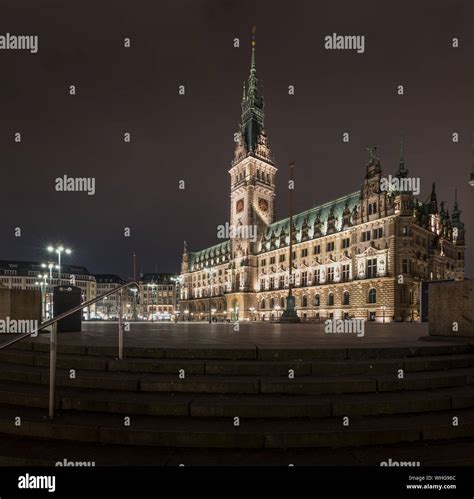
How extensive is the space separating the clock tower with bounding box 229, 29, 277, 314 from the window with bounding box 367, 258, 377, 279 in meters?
34.6

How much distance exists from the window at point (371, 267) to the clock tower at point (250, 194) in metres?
34.6

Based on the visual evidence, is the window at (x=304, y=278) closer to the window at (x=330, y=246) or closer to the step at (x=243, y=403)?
the window at (x=330, y=246)

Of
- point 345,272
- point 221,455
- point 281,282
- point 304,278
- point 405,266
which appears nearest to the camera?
point 221,455

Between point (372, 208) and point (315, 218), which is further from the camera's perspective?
point (315, 218)

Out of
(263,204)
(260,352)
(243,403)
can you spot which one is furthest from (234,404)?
(263,204)

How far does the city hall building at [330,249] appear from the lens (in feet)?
171

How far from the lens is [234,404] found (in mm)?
5465

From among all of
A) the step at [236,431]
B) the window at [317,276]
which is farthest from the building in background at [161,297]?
the step at [236,431]

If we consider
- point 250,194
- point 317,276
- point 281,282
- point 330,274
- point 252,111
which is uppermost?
point 252,111

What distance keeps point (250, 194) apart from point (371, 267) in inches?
1652

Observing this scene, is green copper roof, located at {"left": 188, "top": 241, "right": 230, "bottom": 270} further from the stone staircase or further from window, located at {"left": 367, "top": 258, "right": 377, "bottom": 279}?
the stone staircase

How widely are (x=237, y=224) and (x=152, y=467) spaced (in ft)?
295

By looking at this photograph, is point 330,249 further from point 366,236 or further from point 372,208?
point 372,208

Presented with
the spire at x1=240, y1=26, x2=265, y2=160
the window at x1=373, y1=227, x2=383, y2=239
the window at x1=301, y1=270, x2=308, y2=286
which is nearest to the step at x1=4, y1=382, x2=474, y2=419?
the window at x1=373, y1=227, x2=383, y2=239
